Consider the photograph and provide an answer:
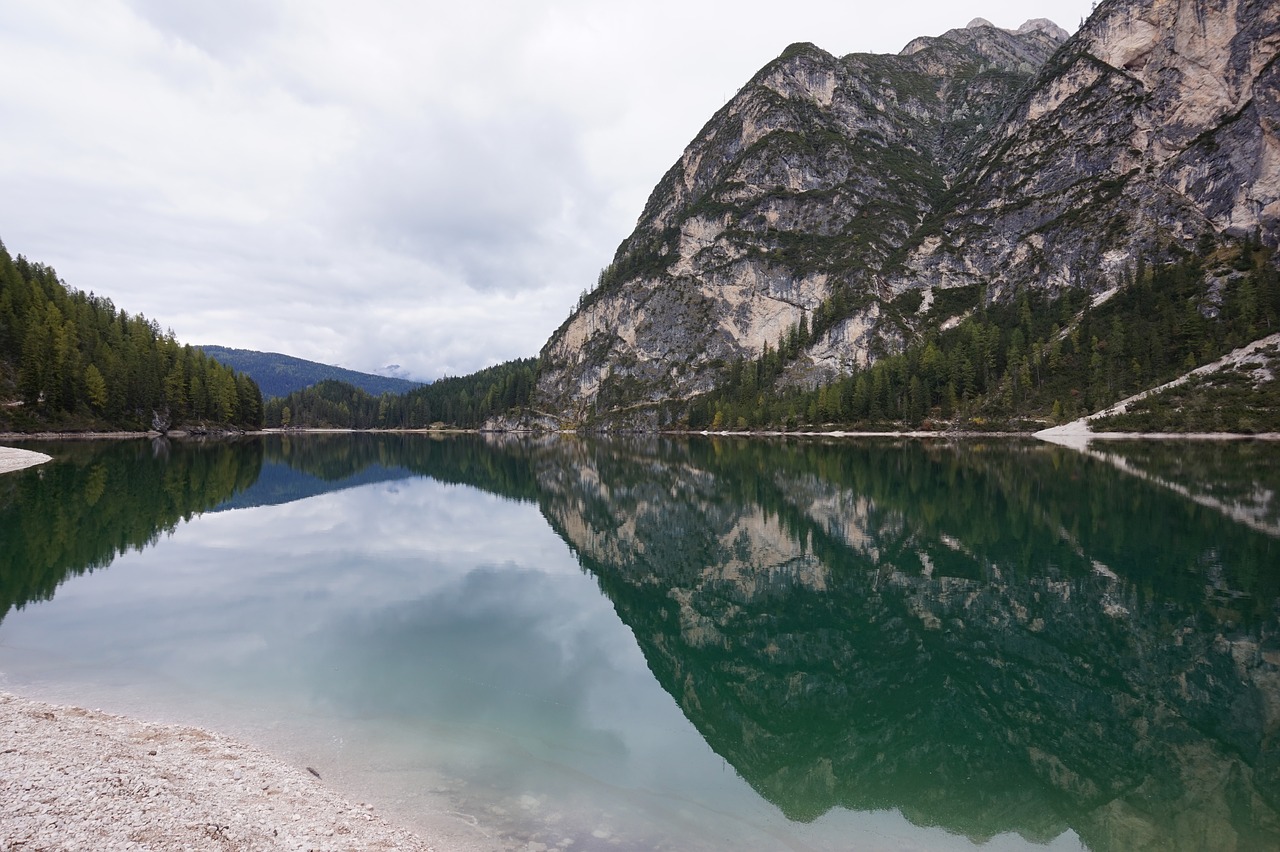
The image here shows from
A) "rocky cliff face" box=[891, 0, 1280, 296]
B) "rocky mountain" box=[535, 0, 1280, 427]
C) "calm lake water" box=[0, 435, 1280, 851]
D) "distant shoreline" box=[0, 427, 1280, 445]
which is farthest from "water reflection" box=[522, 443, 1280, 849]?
"rocky mountain" box=[535, 0, 1280, 427]

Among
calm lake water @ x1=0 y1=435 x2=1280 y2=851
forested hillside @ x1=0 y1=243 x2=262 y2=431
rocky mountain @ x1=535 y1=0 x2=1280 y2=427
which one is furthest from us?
rocky mountain @ x1=535 y1=0 x2=1280 y2=427

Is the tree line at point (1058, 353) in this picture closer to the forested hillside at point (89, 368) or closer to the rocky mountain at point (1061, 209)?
the rocky mountain at point (1061, 209)

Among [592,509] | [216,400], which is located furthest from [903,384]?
[216,400]

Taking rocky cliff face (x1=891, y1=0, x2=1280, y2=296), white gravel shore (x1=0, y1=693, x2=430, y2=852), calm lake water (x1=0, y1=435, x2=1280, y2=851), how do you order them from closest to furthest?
white gravel shore (x1=0, y1=693, x2=430, y2=852), calm lake water (x1=0, y1=435, x2=1280, y2=851), rocky cliff face (x1=891, y1=0, x2=1280, y2=296)

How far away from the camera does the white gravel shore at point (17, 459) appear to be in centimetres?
4673

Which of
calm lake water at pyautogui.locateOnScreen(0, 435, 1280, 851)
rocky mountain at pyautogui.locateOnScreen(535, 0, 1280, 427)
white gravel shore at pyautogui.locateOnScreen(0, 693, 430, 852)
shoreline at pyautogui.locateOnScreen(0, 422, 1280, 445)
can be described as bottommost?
calm lake water at pyautogui.locateOnScreen(0, 435, 1280, 851)

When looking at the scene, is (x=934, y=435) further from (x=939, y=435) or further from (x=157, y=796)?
(x=157, y=796)

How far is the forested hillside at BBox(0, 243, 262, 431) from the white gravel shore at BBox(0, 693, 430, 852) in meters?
105

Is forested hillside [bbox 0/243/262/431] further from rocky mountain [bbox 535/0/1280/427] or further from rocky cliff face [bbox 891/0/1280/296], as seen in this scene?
rocky cliff face [bbox 891/0/1280/296]

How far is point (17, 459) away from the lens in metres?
51.7

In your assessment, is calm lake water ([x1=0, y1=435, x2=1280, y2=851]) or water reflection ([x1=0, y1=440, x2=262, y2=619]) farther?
water reflection ([x1=0, y1=440, x2=262, y2=619])

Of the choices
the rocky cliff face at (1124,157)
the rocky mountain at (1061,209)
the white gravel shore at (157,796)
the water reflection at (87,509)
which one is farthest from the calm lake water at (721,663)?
the rocky mountain at (1061,209)

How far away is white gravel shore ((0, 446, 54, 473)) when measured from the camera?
153 ft

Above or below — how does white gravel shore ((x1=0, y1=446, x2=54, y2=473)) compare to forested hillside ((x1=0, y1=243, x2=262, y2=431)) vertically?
below
